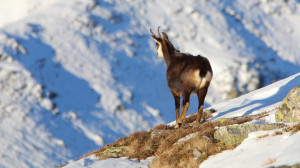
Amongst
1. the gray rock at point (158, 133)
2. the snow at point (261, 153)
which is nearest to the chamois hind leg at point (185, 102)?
the gray rock at point (158, 133)

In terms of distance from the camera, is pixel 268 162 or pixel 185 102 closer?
pixel 268 162

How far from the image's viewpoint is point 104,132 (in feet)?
196

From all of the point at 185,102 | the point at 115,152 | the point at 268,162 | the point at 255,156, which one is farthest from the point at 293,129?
the point at 115,152

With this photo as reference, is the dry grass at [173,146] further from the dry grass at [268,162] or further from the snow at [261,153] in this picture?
the dry grass at [268,162]

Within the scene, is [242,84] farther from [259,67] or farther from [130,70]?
[130,70]

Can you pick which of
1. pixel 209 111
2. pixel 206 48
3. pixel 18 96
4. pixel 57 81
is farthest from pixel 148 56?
pixel 209 111

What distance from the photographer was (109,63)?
7100 centimetres

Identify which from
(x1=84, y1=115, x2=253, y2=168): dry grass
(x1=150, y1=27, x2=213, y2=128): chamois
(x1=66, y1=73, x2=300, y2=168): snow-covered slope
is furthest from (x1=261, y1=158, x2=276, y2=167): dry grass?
(x1=150, y1=27, x2=213, y2=128): chamois

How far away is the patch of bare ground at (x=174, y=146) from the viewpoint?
29.1ft

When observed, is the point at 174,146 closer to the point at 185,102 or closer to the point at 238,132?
the point at 238,132

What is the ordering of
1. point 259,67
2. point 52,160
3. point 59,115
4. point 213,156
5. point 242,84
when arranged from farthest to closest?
point 259,67
point 242,84
point 59,115
point 52,160
point 213,156

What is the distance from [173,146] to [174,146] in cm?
12

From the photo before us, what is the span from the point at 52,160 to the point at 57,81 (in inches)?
737

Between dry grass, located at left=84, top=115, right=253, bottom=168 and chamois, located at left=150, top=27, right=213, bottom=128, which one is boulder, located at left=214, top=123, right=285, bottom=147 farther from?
chamois, located at left=150, top=27, right=213, bottom=128
